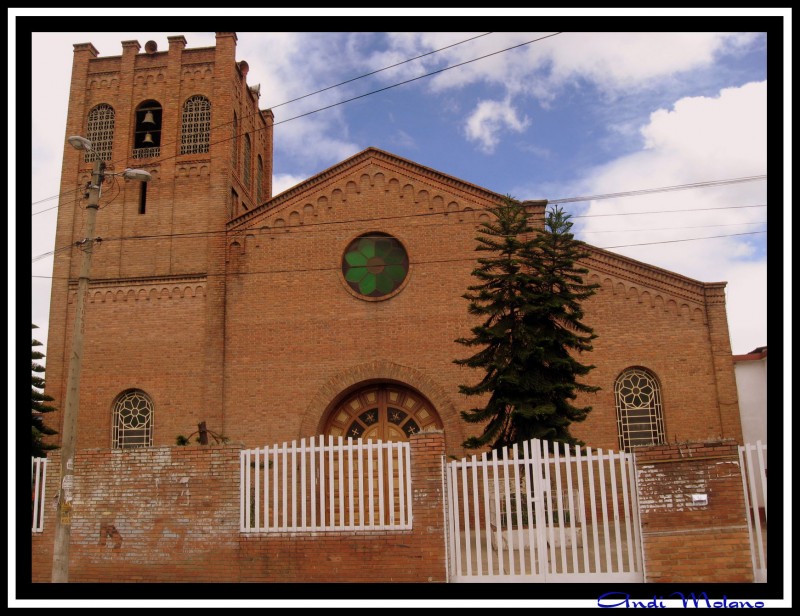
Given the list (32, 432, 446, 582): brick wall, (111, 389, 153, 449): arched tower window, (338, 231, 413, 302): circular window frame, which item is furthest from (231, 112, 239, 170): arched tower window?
(32, 432, 446, 582): brick wall

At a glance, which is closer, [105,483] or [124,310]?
[105,483]

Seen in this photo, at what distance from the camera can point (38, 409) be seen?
18047mm

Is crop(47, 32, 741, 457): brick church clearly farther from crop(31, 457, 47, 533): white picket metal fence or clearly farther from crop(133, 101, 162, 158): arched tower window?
crop(31, 457, 47, 533): white picket metal fence

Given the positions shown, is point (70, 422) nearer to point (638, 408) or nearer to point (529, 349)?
point (529, 349)

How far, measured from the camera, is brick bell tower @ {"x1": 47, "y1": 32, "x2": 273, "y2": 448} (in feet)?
63.6

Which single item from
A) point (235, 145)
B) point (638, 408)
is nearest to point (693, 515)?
point (638, 408)

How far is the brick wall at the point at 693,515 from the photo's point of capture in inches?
402

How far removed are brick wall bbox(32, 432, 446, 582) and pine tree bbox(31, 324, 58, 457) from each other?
5.14m

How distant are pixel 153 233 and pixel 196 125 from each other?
347 cm

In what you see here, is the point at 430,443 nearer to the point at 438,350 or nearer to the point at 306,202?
the point at 438,350

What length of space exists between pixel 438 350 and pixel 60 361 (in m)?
9.63

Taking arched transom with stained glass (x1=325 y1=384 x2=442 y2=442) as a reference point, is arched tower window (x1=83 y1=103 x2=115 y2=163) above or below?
above

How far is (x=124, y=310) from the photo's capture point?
20.2 m
